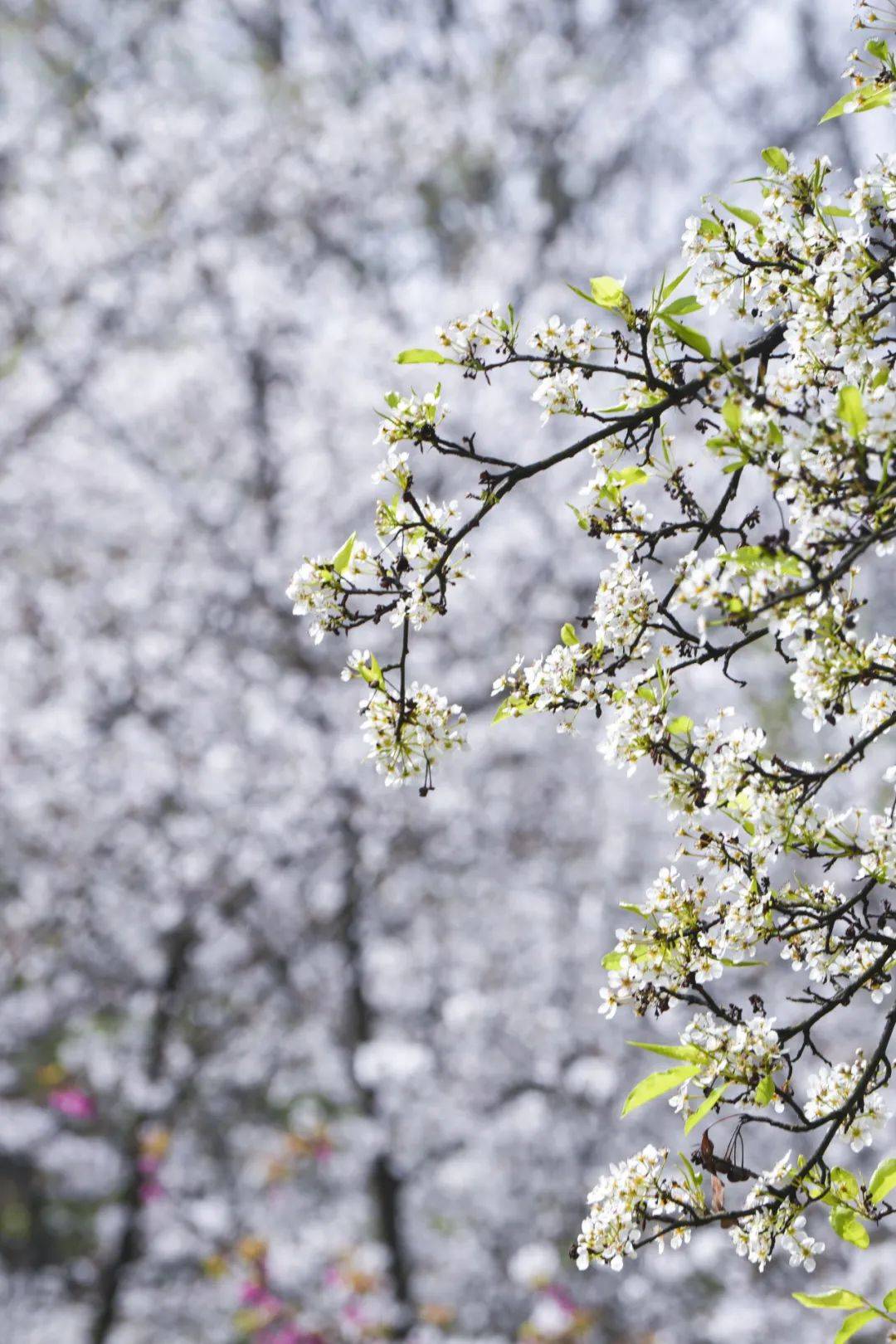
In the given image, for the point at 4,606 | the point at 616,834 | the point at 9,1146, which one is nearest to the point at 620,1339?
the point at 616,834

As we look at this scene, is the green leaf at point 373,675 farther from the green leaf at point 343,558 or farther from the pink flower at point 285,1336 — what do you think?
the pink flower at point 285,1336

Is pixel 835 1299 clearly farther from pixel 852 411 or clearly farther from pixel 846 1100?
pixel 852 411

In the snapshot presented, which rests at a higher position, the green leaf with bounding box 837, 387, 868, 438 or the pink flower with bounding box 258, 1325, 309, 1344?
the pink flower with bounding box 258, 1325, 309, 1344

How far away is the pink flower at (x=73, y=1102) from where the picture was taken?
7.20 metres

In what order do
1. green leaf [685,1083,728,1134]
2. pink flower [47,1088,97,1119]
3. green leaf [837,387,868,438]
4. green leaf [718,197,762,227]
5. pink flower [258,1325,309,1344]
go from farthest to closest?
pink flower [47,1088,97,1119] < pink flower [258,1325,309,1344] < green leaf [718,197,762,227] < green leaf [685,1083,728,1134] < green leaf [837,387,868,438]

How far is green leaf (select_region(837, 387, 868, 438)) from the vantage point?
3.63 feet

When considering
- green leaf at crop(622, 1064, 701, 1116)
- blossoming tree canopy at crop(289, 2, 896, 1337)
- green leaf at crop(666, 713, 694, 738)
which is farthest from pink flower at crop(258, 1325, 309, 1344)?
green leaf at crop(666, 713, 694, 738)

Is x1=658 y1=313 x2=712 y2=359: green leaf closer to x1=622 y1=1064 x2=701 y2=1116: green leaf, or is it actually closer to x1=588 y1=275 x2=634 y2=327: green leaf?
x1=588 y1=275 x2=634 y2=327: green leaf

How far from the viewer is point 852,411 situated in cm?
112

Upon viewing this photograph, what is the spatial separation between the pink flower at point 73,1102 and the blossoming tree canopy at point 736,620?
262 inches

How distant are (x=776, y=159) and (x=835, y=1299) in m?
1.30

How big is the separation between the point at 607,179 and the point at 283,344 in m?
2.66

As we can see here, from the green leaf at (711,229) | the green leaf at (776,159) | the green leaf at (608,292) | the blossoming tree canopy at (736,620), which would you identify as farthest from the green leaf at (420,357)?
the green leaf at (776,159)

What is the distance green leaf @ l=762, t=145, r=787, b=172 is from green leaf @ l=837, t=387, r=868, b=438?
403 millimetres
